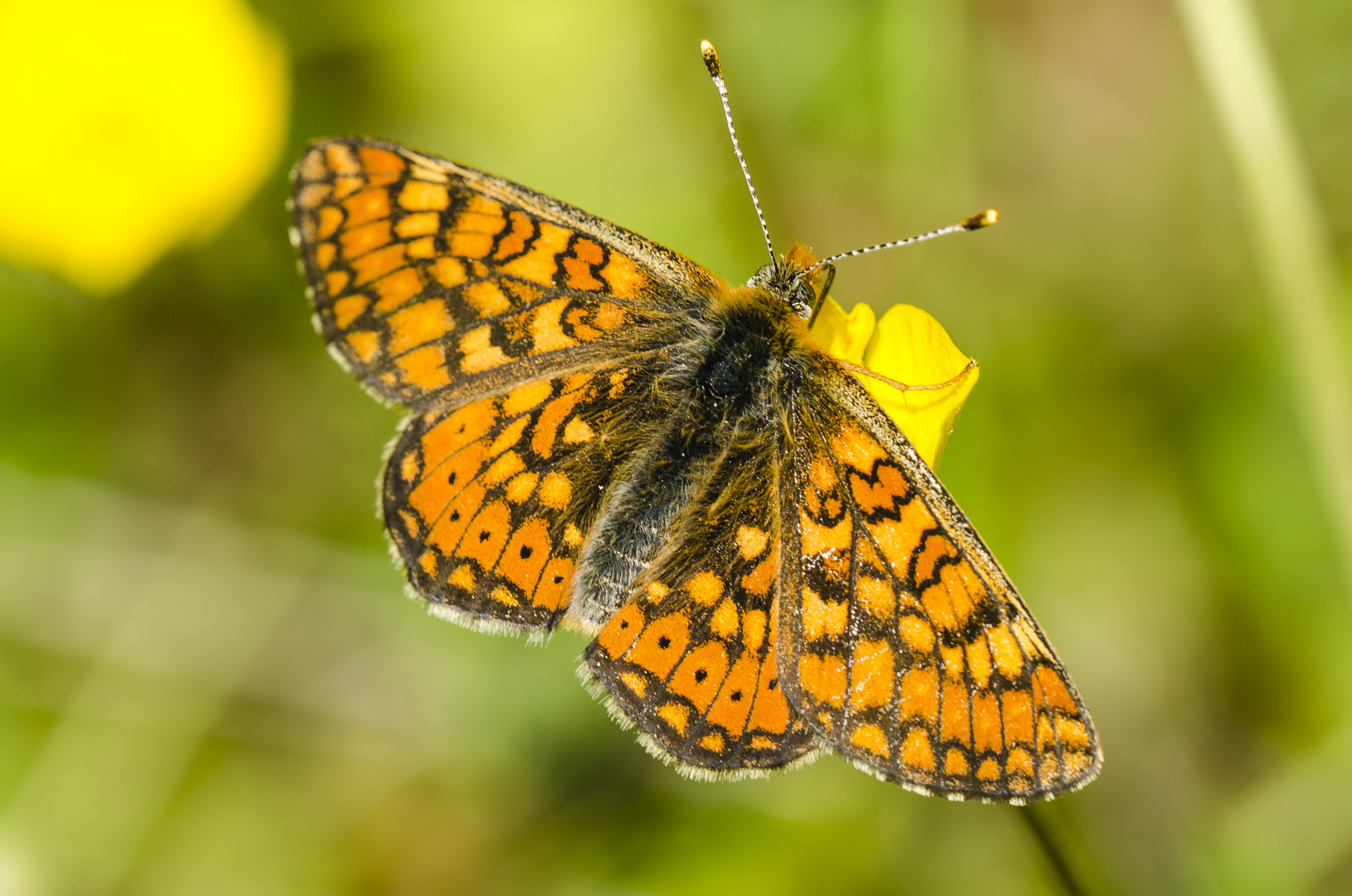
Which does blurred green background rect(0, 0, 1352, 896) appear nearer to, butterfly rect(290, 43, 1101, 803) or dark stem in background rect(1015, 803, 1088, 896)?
dark stem in background rect(1015, 803, 1088, 896)

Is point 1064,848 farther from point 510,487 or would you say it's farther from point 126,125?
point 126,125

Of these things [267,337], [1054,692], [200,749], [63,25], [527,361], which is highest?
[1054,692]

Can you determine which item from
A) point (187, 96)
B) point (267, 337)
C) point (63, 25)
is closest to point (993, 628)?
point (267, 337)

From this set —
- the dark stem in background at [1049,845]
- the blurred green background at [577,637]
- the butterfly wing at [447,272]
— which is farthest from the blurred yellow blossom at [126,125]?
the dark stem in background at [1049,845]

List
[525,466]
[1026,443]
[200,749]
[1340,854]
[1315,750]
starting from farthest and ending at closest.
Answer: [200,749], [1026,443], [1315,750], [1340,854], [525,466]

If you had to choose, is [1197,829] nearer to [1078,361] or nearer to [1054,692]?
[1078,361]

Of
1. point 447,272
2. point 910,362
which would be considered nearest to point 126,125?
point 447,272

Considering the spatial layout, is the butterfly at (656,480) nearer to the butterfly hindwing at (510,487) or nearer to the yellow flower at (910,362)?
the butterfly hindwing at (510,487)
